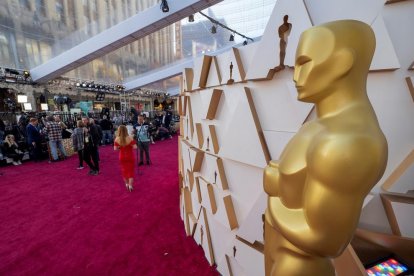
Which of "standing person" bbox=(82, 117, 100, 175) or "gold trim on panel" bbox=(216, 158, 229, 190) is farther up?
"gold trim on panel" bbox=(216, 158, 229, 190)

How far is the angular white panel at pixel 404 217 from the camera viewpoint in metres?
1.25

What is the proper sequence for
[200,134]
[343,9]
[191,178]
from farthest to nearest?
[191,178] < [200,134] < [343,9]

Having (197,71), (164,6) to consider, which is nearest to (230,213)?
(197,71)

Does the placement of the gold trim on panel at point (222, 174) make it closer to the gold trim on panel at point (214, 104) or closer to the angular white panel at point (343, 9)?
the gold trim on panel at point (214, 104)

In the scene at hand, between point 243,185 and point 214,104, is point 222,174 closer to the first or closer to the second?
point 243,185

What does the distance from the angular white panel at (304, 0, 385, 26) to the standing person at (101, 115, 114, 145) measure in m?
10.6

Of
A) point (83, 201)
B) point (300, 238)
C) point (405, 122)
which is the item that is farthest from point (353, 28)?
point (83, 201)

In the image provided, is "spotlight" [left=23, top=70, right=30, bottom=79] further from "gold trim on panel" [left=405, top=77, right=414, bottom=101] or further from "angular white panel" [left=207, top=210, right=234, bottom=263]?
"gold trim on panel" [left=405, top=77, right=414, bottom=101]

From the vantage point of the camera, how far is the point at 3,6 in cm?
902

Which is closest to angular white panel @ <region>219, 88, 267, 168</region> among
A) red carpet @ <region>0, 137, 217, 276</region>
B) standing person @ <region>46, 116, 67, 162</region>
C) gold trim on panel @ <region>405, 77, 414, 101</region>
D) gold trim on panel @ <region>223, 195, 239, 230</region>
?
gold trim on panel @ <region>223, 195, 239, 230</region>

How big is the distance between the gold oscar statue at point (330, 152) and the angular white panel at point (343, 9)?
72 centimetres

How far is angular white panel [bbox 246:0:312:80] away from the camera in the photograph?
1.43 meters

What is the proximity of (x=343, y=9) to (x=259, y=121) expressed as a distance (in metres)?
0.85

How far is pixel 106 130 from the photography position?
1098 cm
